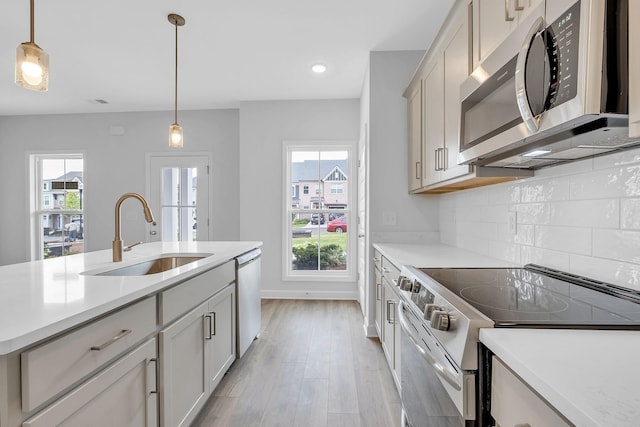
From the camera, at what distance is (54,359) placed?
0.83m

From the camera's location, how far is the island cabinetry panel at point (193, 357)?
1.38 m

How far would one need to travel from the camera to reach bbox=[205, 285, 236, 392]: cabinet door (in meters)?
1.88

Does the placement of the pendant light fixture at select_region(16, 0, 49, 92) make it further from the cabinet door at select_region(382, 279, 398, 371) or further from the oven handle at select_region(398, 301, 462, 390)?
the cabinet door at select_region(382, 279, 398, 371)

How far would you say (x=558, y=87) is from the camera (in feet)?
2.81

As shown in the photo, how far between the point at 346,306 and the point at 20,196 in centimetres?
509

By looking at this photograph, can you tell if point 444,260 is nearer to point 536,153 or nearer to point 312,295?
point 536,153

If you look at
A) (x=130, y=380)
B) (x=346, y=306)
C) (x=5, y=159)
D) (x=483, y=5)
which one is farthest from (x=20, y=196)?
(x=483, y=5)

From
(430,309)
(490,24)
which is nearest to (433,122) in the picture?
(490,24)

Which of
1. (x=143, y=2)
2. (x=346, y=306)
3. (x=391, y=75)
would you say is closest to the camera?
(x=143, y=2)

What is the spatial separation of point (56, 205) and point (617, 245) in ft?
20.6

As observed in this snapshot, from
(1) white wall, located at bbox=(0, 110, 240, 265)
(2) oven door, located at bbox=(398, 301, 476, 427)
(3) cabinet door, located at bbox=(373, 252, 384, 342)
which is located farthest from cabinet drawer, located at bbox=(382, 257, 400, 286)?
(1) white wall, located at bbox=(0, 110, 240, 265)

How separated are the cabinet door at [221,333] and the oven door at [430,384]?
1.07m

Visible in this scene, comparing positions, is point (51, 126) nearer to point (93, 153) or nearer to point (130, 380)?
point (93, 153)

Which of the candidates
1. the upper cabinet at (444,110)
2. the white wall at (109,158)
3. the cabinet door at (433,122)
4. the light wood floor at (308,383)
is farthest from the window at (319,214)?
the cabinet door at (433,122)
